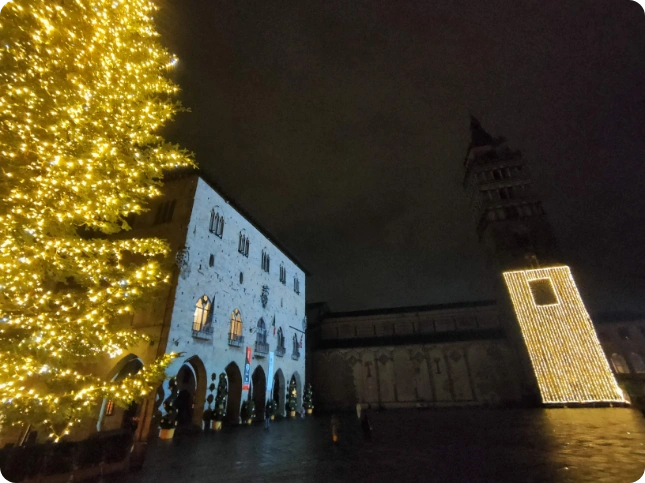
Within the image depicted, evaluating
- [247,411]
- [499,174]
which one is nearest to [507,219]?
[499,174]

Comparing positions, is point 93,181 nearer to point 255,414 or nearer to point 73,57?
point 73,57

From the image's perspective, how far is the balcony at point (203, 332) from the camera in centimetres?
1881

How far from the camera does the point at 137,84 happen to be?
7.89 metres

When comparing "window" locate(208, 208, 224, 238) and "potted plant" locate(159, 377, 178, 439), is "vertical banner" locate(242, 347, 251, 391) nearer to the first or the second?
"potted plant" locate(159, 377, 178, 439)

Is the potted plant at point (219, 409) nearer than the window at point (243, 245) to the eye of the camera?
Yes

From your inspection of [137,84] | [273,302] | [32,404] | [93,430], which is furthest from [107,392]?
[273,302]

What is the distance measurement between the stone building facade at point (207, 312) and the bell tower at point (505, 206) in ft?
85.6

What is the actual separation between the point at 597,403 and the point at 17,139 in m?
36.2

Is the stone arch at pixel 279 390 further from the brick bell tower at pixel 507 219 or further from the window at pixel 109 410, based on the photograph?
the brick bell tower at pixel 507 219

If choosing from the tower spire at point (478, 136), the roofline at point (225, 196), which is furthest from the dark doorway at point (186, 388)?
the tower spire at point (478, 136)

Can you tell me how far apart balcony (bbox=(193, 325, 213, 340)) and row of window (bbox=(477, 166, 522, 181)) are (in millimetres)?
37680

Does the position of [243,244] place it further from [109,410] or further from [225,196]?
[109,410]

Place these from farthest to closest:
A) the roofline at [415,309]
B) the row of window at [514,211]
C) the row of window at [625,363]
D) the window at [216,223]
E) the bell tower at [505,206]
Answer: the roofline at [415,309], the row of window at [625,363], the row of window at [514,211], the bell tower at [505,206], the window at [216,223]

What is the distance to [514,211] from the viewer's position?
37031mm
